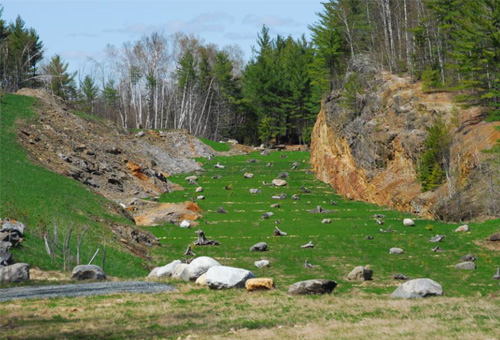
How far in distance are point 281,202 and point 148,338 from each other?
131ft

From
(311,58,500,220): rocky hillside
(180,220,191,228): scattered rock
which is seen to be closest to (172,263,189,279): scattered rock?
(180,220,191,228): scattered rock

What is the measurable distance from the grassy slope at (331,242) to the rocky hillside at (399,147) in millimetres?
1924

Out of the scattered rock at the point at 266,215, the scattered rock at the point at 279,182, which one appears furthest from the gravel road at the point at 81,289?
the scattered rock at the point at 279,182

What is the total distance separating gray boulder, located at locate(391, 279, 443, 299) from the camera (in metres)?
19.2

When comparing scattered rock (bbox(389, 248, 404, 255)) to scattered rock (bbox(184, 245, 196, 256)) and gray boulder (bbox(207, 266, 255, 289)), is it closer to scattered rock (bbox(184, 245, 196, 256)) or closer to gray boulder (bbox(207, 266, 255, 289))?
scattered rock (bbox(184, 245, 196, 256))

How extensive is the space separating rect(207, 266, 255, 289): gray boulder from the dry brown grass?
0.79 metres

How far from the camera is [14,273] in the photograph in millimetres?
21172

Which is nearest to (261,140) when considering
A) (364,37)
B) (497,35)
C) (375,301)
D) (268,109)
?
(268,109)

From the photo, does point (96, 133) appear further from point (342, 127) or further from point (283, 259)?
point (283, 259)

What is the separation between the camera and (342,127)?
209 ft

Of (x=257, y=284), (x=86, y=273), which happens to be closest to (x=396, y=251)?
(x=257, y=284)

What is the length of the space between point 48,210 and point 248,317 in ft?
62.2

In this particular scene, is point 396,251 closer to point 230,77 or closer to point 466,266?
point 466,266

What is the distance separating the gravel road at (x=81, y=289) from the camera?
60.8 ft
